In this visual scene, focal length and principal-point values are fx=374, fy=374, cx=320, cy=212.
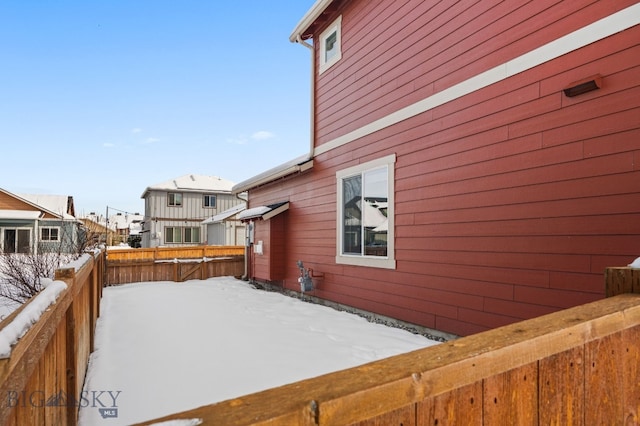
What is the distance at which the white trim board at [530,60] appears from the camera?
331cm

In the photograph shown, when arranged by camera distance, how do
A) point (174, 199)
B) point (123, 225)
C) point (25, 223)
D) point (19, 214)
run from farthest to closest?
point (123, 225) → point (174, 199) → point (25, 223) → point (19, 214)

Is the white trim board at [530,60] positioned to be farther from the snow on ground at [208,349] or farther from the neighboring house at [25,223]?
the neighboring house at [25,223]

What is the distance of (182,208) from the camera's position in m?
23.0

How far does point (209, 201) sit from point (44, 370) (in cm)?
2312

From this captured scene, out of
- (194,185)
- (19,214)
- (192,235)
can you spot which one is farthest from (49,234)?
(194,185)

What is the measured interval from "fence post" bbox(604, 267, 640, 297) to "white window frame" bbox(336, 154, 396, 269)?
3.98 metres

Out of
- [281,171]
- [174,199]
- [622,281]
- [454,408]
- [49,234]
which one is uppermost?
[174,199]

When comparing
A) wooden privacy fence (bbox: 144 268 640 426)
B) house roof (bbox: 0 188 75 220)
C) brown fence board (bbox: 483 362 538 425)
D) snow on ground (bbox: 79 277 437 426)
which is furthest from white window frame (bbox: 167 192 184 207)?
brown fence board (bbox: 483 362 538 425)

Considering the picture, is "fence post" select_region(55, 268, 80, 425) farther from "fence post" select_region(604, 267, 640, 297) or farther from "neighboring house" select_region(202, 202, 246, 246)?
"neighboring house" select_region(202, 202, 246, 246)

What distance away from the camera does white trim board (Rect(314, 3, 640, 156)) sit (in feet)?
10.9

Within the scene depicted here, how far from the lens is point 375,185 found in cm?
616

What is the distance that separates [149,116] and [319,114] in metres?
16.6

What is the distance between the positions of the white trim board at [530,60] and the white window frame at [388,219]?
24.3 inches

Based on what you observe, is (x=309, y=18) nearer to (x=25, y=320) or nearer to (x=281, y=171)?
(x=281, y=171)
